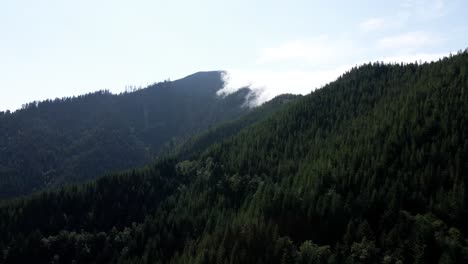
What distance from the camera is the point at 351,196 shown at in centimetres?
15188

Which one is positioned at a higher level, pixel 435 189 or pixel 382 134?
pixel 382 134

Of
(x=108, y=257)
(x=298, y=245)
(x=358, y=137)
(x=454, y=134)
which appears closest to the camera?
(x=298, y=245)

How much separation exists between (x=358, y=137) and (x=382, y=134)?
9.48m

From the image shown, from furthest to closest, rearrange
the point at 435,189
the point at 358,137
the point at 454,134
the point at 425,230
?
the point at 358,137
the point at 454,134
the point at 435,189
the point at 425,230

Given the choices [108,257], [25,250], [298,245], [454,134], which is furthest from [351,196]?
[25,250]

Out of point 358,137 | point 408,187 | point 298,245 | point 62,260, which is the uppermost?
point 358,137

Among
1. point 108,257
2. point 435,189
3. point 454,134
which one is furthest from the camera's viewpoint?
point 108,257

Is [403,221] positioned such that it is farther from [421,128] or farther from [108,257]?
[108,257]

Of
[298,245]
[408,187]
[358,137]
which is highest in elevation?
[358,137]

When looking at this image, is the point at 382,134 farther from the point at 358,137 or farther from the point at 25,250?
the point at 25,250

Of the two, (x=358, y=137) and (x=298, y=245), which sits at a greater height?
(x=358, y=137)

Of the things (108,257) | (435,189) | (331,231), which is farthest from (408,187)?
(108,257)

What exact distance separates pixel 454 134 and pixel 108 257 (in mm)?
122136

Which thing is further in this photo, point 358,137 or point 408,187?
point 358,137
